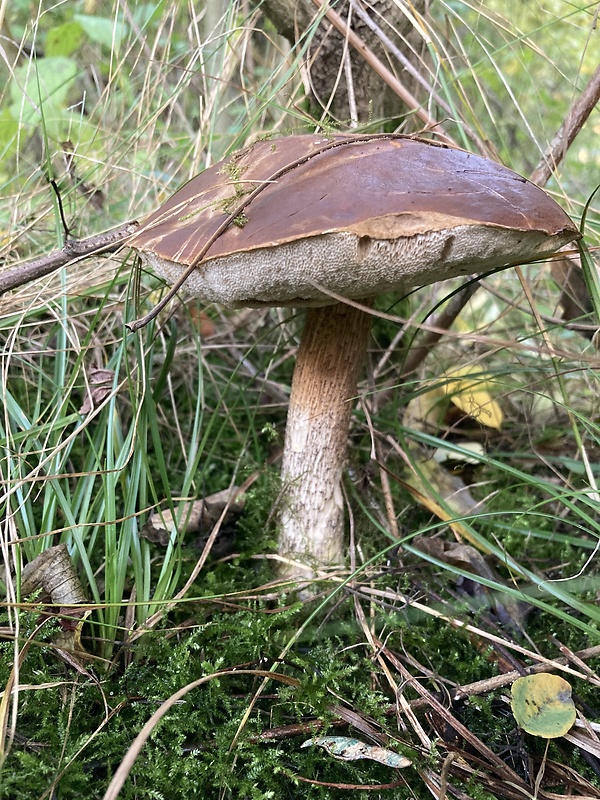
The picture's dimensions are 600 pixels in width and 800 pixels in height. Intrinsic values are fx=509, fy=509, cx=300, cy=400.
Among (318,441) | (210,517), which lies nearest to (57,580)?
(210,517)

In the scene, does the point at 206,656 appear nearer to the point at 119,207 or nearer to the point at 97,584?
the point at 97,584

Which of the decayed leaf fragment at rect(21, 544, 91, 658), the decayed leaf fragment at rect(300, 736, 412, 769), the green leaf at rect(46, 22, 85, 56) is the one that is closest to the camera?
the decayed leaf fragment at rect(300, 736, 412, 769)

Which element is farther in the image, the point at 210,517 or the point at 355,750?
the point at 210,517

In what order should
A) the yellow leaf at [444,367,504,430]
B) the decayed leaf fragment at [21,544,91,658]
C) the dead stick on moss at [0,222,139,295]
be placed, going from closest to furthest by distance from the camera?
1. the decayed leaf fragment at [21,544,91,658]
2. the dead stick on moss at [0,222,139,295]
3. the yellow leaf at [444,367,504,430]

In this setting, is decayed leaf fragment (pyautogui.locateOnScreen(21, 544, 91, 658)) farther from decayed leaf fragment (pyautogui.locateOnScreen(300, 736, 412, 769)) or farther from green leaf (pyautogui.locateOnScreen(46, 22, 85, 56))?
A: green leaf (pyautogui.locateOnScreen(46, 22, 85, 56))

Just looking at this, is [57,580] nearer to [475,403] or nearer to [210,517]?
[210,517]

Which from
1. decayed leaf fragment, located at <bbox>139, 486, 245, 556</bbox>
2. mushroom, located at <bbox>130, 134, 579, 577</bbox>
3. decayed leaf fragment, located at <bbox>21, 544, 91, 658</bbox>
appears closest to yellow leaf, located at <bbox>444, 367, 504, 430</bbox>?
mushroom, located at <bbox>130, 134, 579, 577</bbox>

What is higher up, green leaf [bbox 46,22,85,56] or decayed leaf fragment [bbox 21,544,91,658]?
green leaf [bbox 46,22,85,56]

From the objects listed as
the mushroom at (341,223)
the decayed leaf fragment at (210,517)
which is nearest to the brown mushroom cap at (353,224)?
the mushroom at (341,223)
